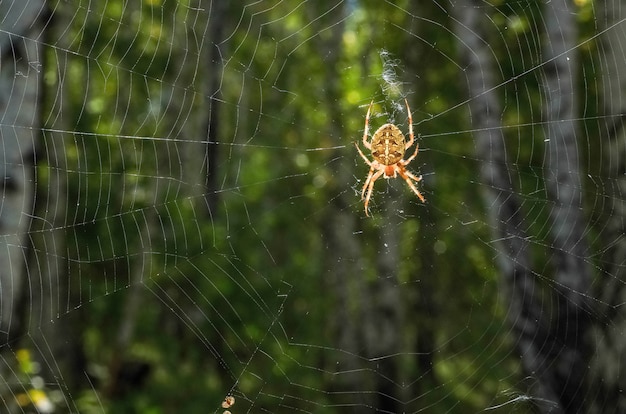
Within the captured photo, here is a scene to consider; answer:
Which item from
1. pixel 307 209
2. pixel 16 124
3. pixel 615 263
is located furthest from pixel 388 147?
pixel 307 209

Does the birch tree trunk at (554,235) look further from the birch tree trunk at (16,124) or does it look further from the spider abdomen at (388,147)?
the birch tree trunk at (16,124)

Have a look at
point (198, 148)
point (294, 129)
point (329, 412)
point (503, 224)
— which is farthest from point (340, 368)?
point (503, 224)

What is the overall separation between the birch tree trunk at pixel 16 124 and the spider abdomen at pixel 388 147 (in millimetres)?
2314

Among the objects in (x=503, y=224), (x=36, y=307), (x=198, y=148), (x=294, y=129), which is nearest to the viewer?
(x=503, y=224)

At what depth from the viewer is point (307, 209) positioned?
17078 millimetres

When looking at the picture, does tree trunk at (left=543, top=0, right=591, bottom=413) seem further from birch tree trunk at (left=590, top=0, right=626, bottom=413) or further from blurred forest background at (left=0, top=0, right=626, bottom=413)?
birch tree trunk at (left=590, top=0, right=626, bottom=413)

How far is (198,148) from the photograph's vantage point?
508 inches

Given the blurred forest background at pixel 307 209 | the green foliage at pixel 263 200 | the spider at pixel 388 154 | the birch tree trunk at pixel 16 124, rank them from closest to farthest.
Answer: the birch tree trunk at pixel 16 124 → the spider at pixel 388 154 → the blurred forest background at pixel 307 209 → the green foliage at pixel 263 200

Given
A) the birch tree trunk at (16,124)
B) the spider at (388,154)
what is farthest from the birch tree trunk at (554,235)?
the birch tree trunk at (16,124)

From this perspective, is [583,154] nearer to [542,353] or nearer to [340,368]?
[542,353]

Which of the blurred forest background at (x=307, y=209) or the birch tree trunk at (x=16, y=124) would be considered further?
the blurred forest background at (x=307, y=209)

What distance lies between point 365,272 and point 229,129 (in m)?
4.59

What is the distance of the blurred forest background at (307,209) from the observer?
6.21 m

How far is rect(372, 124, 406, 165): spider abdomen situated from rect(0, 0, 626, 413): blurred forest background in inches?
7.1
